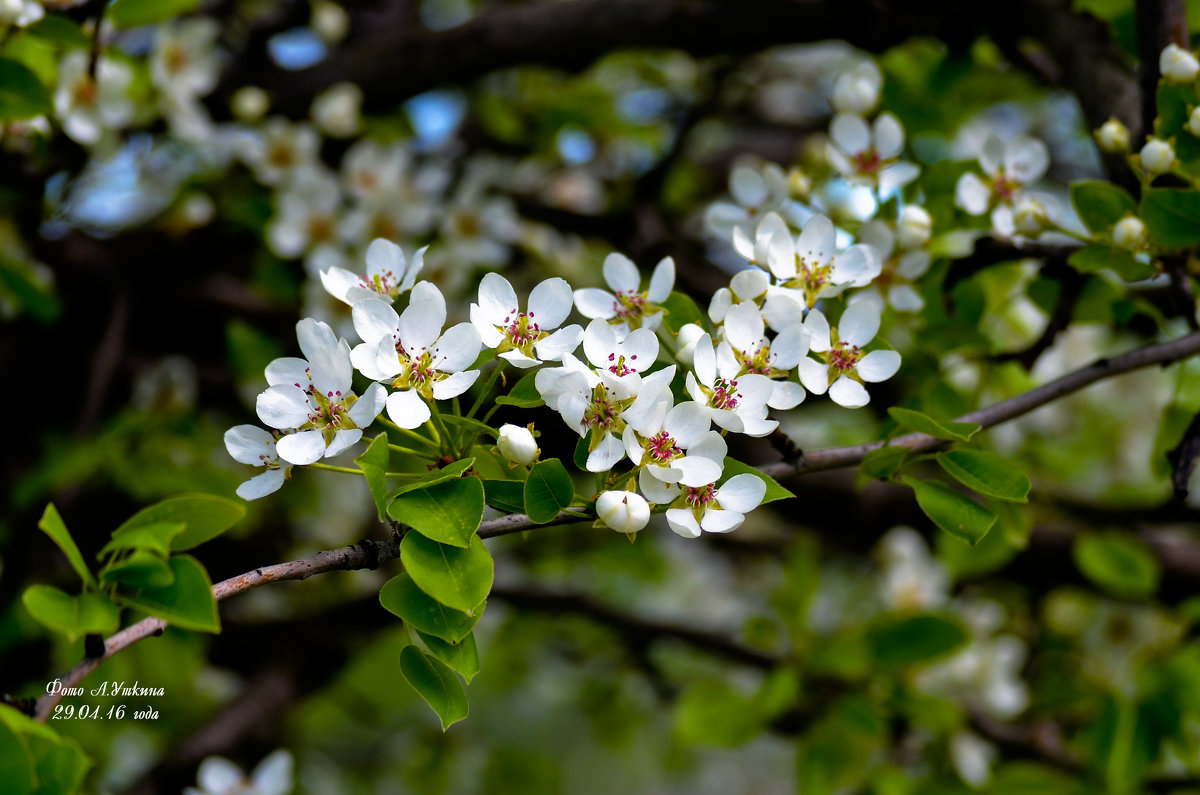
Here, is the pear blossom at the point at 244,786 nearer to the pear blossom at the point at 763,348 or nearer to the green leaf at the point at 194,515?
the green leaf at the point at 194,515

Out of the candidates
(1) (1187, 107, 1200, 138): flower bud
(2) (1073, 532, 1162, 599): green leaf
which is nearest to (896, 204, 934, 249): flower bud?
(1) (1187, 107, 1200, 138): flower bud

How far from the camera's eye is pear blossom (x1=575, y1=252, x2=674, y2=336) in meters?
0.83

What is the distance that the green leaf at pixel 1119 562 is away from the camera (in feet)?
5.20

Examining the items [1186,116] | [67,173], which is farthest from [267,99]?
[1186,116]

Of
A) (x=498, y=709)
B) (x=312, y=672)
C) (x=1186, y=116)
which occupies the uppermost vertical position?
(x=1186, y=116)

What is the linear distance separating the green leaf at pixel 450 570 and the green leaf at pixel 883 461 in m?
0.35

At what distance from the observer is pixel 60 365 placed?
184 centimetres

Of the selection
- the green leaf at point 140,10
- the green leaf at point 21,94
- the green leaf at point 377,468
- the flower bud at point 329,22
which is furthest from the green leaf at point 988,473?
the flower bud at point 329,22

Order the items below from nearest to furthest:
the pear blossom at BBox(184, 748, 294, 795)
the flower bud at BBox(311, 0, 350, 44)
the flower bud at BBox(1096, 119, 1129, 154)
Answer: the flower bud at BBox(1096, 119, 1129, 154)
the pear blossom at BBox(184, 748, 294, 795)
the flower bud at BBox(311, 0, 350, 44)

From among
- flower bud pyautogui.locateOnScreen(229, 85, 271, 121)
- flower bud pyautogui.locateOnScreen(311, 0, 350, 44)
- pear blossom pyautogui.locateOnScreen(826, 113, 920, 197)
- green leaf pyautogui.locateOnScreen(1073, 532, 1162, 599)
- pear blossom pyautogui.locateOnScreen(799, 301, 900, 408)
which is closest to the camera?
pear blossom pyautogui.locateOnScreen(799, 301, 900, 408)

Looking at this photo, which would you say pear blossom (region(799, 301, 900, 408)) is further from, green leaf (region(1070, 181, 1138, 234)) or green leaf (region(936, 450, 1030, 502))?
green leaf (region(1070, 181, 1138, 234))

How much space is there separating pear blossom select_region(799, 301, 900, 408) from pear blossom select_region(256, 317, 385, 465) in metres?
0.40

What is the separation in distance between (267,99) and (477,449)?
4.66 feet

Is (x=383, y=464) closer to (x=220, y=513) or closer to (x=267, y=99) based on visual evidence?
(x=220, y=513)
